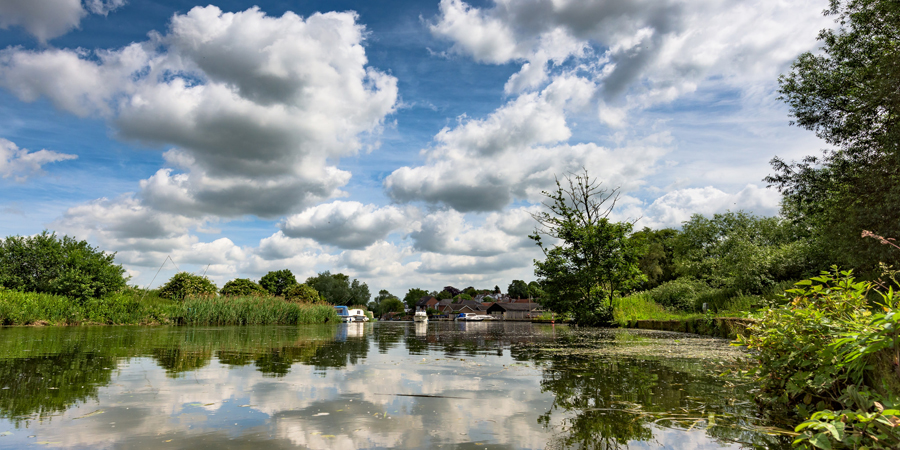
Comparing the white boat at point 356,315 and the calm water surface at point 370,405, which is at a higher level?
the calm water surface at point 370,405

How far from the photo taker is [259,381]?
5.54 meters

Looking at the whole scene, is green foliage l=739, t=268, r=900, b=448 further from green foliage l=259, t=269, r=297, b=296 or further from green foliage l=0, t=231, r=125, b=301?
green foliage l=259, t=269, r=297, b=296

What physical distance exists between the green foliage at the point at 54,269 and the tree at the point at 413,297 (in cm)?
13285

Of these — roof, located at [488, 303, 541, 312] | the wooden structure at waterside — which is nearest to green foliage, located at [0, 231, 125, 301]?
the wooden structure at waterside

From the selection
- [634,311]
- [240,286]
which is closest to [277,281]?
[240,286]

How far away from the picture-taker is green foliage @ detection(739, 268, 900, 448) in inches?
90.6

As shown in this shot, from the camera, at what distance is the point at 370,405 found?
14.1 feet

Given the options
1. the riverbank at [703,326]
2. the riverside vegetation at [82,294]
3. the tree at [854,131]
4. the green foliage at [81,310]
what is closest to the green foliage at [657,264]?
the tree at [854,131]

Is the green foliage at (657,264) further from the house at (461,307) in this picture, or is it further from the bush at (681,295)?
the house at (461,307)

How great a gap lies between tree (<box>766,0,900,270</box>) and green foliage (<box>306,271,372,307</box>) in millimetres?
86430

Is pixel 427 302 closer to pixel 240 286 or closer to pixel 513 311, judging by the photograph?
pixel 513 311

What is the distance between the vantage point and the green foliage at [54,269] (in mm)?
21719

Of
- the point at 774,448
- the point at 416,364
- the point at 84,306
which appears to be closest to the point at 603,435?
the point at 774,448

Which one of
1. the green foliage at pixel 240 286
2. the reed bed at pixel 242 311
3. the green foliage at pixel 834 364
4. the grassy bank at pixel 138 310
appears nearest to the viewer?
the green foliage at pixel 834 364
